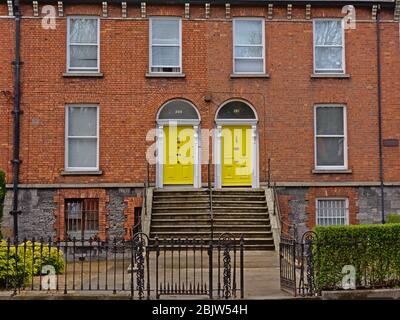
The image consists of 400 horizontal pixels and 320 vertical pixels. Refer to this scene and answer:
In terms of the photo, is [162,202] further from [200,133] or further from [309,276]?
[309,276]

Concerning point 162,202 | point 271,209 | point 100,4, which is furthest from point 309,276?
point 100,4

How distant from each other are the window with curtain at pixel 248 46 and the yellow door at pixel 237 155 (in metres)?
2.09

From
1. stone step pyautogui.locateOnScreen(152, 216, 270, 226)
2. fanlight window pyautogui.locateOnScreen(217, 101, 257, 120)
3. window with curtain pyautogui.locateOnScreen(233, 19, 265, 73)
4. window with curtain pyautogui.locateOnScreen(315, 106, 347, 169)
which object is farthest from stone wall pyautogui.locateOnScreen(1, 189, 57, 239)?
window with curtain pyautogui.locateOnScreen(315, 106, 347, 169)

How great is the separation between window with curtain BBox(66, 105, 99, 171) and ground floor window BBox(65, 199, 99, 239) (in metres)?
1.12

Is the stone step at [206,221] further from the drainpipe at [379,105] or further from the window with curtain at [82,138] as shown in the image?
the drainpipe at [379,105]

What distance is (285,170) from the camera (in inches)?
801

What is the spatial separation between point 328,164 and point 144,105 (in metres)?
6.50

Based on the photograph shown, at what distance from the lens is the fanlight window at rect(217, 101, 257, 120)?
67.7 feet

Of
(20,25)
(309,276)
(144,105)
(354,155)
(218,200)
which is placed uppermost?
(20,25)

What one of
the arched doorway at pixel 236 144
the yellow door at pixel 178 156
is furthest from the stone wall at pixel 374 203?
the yellow door at pixel 178 156

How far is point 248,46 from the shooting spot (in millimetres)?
20891

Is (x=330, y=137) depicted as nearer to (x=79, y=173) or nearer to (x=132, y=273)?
(x=79, y=173)

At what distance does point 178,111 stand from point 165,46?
2.26 m

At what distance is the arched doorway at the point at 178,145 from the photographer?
20422 mm
